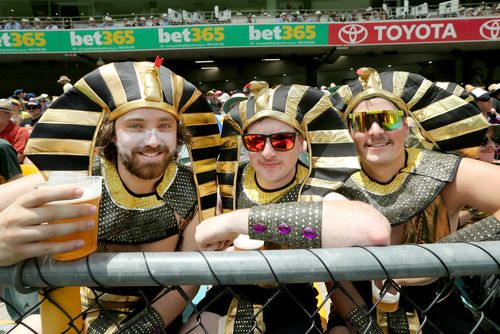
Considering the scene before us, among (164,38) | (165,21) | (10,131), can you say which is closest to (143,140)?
(10,131)

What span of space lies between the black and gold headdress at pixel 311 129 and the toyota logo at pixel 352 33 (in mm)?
15523

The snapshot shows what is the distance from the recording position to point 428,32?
15.9 m

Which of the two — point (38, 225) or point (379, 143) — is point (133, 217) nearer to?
point (38, 225)

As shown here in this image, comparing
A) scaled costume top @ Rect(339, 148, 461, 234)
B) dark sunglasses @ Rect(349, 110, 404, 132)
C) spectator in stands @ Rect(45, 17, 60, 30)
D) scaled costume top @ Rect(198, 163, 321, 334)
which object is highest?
spectator in stands @ Rect(45, 17, 60, 30)

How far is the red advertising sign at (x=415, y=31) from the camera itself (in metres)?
15.9

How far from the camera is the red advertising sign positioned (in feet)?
52.0

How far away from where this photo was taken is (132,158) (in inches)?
63.1

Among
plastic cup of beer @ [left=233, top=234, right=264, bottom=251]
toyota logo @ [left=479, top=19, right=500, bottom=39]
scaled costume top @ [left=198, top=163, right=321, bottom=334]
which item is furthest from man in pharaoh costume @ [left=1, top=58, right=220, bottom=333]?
toyota logo @ [left=479, top=19, right=500, bottom=39]

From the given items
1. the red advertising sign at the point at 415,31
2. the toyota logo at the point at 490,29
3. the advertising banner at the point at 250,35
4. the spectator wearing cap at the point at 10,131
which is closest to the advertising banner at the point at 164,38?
the advertising banner at the point at 250,35

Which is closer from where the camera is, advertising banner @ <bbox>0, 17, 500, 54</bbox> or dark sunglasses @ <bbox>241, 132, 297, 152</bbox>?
dark sunglasses @ <bbox>241, 132, 297, 152</bbox>

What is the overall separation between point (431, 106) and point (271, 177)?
82 cm

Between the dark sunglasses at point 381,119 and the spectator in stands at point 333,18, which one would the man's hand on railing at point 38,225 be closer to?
the dark sunglasses at point 381,119

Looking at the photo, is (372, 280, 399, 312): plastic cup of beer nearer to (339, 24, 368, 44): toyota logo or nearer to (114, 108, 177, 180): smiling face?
(114, 108, 177, 180): smiling face

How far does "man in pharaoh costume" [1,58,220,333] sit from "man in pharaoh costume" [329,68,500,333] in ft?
2.34
